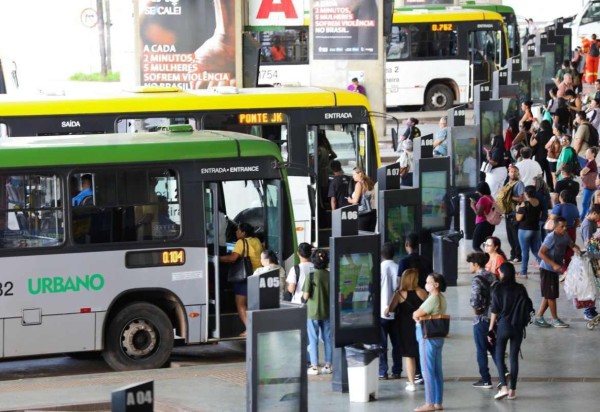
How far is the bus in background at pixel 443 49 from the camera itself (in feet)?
142

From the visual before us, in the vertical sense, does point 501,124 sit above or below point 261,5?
below

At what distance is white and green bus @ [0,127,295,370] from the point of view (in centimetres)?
1672

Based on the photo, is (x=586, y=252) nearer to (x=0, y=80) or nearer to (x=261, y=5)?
(x=261, y=5)

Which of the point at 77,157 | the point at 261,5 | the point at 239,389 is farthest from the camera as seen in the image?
the point at 261,5

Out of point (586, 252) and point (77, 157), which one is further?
point (586, 252)

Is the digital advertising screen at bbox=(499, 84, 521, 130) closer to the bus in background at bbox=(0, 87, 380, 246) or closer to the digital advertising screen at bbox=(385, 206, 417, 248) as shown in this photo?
the bus in background at bbox=(0, 87, 380, 246)

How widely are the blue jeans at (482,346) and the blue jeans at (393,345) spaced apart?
2.96 feet

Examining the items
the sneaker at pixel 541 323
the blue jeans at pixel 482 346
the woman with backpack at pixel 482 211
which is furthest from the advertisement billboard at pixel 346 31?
the blue jeans at pixel 482 346

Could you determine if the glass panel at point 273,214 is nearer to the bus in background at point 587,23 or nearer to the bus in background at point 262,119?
the bus in background at point 262,119

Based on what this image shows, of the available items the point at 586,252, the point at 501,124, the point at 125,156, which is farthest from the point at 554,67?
the point at 125,156

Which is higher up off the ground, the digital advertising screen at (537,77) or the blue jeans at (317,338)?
the digital advertising screen at (537,77)

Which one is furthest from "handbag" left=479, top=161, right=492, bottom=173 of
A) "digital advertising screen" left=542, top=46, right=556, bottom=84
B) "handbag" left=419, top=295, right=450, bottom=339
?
"digital advertising screen" left=542, top=46, right=556, bottom=84

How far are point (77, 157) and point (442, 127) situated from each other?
466 inches

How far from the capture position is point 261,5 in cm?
2705
